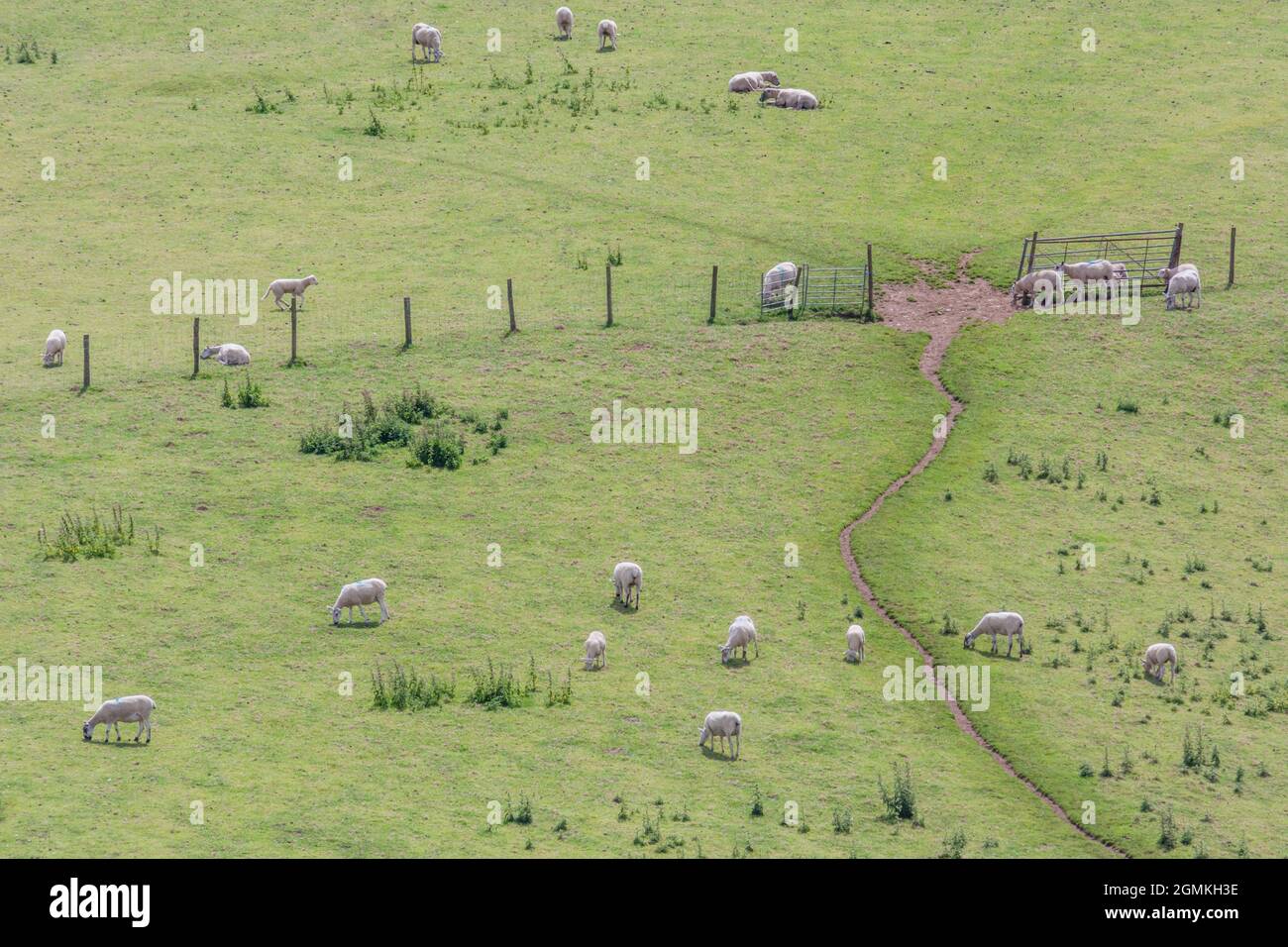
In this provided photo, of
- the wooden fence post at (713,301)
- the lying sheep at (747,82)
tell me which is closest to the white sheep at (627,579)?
the wooden fence post at (713,301)

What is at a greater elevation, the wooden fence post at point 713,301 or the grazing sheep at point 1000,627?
the wooden fence post at point 713,301

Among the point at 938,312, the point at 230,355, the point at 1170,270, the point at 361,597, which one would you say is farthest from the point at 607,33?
the point at 361,597

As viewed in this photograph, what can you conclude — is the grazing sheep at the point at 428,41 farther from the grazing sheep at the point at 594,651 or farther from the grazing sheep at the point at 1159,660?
the grazing sheep at the point at 1159,660

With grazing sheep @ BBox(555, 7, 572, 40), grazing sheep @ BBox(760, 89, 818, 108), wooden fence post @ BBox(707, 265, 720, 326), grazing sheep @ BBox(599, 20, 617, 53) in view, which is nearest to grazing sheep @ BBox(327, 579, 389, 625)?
wooden fence post @ BBox(707, 265, 720, 326)

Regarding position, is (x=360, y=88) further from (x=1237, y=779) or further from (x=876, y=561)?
(x=1237, y=779)

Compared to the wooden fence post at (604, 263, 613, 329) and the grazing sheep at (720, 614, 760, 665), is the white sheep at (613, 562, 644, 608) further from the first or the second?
the wooden fence post at (604, 263, 613, 329)

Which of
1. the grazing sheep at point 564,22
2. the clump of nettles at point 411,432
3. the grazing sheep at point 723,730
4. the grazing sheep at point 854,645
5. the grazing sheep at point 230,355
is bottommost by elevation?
the grazing sheep at point 723,730

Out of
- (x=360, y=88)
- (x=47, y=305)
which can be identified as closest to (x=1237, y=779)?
(x=47, y=305)
